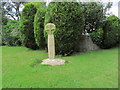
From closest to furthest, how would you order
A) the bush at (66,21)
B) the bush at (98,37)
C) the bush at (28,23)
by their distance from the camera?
the bush at (66,21) < the bush at (98,37) < the bush at (28,23)

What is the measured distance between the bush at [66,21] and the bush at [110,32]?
2.48m

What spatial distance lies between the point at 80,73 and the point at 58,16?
318 cm

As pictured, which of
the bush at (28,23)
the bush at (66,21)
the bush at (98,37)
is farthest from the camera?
the bush at (28,23)

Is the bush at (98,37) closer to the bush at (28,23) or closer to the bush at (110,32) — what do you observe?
the bush at (110,32)

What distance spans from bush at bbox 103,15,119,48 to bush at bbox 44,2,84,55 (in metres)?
2.48

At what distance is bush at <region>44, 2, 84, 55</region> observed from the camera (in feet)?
17.2

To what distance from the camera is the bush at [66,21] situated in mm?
5238

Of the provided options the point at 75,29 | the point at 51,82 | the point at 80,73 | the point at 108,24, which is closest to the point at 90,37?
the point at 108,24

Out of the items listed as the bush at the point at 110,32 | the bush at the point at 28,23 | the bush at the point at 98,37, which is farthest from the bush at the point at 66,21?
the bush at the point at 28,23

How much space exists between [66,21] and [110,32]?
10.9ft

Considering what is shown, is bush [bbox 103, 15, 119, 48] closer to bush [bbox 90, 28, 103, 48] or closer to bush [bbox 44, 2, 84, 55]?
bush [bbox 90, 28, 103, 48]

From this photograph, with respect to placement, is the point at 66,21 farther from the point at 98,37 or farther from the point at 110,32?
the point at 110,32

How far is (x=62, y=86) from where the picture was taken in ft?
Result: 8.04

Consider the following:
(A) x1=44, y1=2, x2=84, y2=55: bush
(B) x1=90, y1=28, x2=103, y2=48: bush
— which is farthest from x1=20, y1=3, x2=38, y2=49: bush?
(B) x1=90, y1=28, x2=103, y2=48: bush
